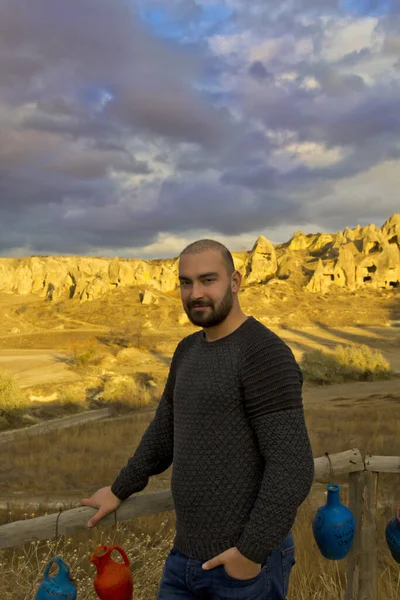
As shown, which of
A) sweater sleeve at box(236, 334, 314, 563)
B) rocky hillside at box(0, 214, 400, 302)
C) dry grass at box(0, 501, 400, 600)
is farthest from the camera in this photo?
rocky hillside at box(0, 214, 400, 302)

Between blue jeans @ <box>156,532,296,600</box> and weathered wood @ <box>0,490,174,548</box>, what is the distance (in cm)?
28

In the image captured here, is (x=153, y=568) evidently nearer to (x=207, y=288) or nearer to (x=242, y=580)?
(x=242, y=580)

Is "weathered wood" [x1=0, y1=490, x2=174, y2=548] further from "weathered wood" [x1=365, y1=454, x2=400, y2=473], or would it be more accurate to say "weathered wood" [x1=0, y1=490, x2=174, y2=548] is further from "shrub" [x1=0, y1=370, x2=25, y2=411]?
"shrub" [x1=0, y1=370, x2=25, y2=411]

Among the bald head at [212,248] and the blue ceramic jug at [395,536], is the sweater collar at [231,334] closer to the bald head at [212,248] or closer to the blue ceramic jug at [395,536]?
the bald head at [212,248]

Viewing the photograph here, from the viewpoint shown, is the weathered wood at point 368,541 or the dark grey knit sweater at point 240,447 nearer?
the dark grey knit sweater at point 240,447

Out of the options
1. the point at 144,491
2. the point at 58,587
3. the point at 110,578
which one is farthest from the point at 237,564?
the point at 144,491

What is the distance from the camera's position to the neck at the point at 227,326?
6.02 feet

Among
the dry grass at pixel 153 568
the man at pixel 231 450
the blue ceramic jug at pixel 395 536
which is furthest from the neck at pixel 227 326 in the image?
the dry grass at pixel 153 568

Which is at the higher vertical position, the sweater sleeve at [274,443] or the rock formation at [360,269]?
the rock formation at [360,269]

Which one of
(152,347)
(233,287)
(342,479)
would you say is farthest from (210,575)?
(152,347)

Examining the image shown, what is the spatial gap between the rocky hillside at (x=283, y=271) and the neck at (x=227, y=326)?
34866 mm

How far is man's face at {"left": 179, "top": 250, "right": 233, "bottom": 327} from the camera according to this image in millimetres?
1797

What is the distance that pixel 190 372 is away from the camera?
5.97 ft

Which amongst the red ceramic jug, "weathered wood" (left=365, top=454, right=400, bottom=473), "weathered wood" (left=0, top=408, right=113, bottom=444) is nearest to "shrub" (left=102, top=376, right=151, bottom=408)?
"weathered wood" (left=0, top=408, right=113, bottom=444)
